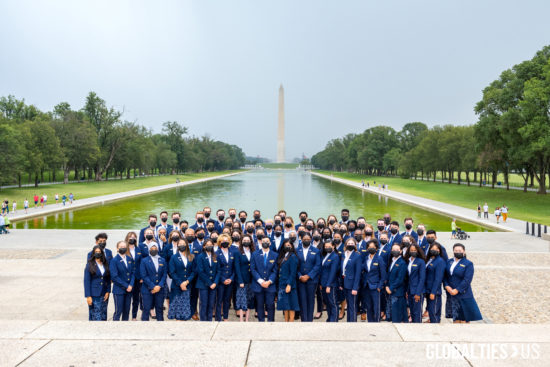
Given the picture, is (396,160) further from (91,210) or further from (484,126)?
(91,210)

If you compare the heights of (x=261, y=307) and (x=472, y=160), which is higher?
(x=472, y=160)

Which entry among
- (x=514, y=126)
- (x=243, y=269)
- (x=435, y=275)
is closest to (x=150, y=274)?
(x=243, y=269)

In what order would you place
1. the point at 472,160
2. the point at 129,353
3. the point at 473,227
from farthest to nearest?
the point at 472,160 < the point at 473,227 < the point at 129,353

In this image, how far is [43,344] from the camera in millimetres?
4641

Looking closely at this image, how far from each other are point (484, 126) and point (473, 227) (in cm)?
2275

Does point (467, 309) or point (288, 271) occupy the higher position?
point (288, 271)

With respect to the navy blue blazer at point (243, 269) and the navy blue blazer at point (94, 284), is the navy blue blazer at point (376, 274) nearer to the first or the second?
the navy blue blazer at point (243, 269)

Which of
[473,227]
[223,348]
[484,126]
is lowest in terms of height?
[473,227]

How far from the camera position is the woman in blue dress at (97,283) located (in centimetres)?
680

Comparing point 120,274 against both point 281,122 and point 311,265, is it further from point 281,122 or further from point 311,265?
point 281,122

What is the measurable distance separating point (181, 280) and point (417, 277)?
4.49 meters

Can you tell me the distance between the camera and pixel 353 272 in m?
7.27

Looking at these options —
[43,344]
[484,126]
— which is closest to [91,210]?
[43,344]

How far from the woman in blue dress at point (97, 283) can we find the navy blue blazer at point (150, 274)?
65 centimetres
